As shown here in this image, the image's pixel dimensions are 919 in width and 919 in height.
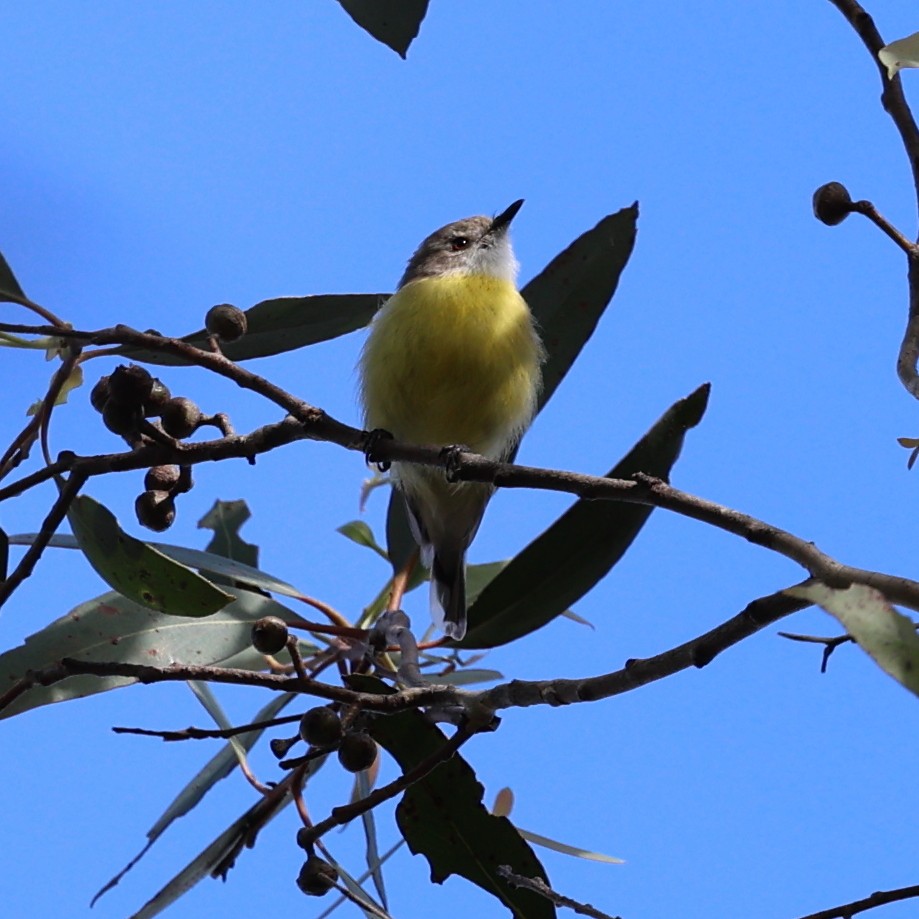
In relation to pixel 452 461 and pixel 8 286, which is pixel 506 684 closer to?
pixel 452 461

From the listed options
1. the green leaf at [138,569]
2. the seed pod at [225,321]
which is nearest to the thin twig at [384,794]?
the green leaf at [138,569]

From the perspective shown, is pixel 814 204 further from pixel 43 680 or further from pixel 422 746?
pixel 43 680

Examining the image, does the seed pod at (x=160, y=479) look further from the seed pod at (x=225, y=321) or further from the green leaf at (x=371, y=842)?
the green leaf at (x=371, y=842)

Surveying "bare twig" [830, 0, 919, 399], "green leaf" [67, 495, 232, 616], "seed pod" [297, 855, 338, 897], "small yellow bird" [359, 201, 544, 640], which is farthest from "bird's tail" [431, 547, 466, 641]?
"bare twig" [830, 0, 919, 399]

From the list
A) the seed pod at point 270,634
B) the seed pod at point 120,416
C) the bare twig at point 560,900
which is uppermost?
the seed pod at point 120,416

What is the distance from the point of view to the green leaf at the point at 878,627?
1.41 m

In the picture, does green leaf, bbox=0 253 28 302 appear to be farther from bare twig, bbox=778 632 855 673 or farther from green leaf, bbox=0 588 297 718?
bare twig, bbox=778 632 855 673

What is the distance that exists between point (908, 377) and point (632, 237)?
154 centimetres

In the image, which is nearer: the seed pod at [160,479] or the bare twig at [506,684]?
the bare twig at [506,684]

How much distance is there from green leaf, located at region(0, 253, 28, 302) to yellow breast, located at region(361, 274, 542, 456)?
5.23 ft

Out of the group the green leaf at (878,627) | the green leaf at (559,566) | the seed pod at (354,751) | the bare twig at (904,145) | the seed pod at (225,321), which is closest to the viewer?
the green leaf at (878,627)

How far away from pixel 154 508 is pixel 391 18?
1.08 m

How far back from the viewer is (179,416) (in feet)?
7.35

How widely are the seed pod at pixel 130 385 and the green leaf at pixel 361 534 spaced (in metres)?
1.82
